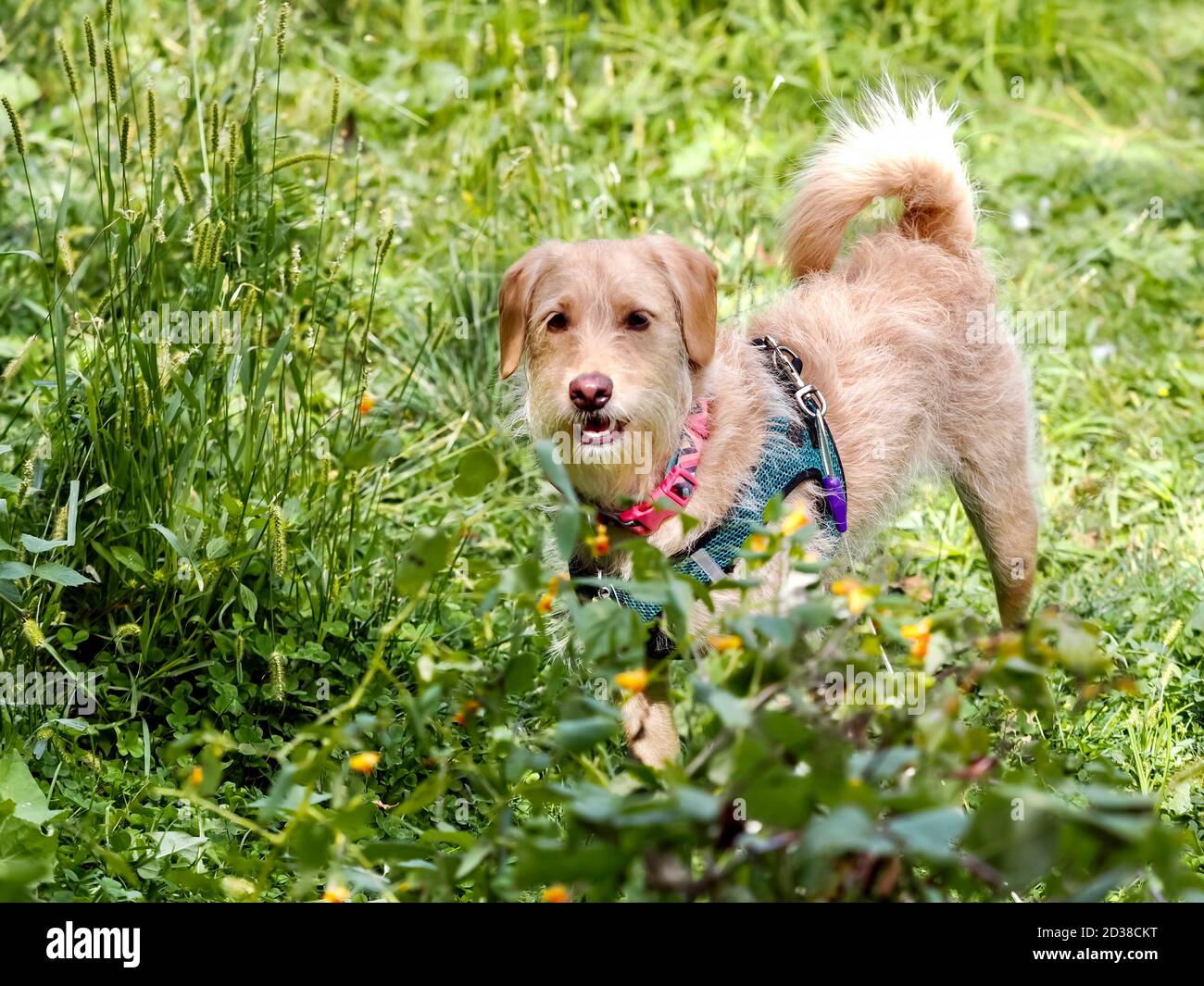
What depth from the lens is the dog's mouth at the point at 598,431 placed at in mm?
3258

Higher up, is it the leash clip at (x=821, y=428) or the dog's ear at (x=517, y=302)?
the dog's ear at (x=517, y=302)

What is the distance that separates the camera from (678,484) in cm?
345

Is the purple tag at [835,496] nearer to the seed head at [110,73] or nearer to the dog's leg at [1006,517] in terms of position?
the dog's leg at [1006,517]

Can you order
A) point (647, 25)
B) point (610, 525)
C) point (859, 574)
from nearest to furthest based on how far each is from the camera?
point (610, 525) < point (859, 574) < point (647, 25)

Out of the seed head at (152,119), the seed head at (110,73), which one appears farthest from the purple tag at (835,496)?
the seed head at (110,73)

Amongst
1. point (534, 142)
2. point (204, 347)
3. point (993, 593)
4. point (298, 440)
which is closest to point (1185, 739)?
point (993, 593)

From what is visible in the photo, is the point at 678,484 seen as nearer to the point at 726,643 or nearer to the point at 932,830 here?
the point at 726,643

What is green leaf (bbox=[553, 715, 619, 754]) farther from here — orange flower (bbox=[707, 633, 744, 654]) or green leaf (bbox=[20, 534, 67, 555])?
green leaf (bbox=[20, 534, 67, 555])

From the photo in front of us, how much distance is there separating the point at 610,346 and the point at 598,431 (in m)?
0.23

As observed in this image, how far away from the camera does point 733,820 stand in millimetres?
1920

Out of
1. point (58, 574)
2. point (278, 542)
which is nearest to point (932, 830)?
point (278, 542)

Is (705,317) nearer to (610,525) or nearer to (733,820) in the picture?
(610,525)

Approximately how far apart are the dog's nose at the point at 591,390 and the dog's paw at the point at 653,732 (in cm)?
72

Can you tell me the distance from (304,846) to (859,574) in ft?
9.24
